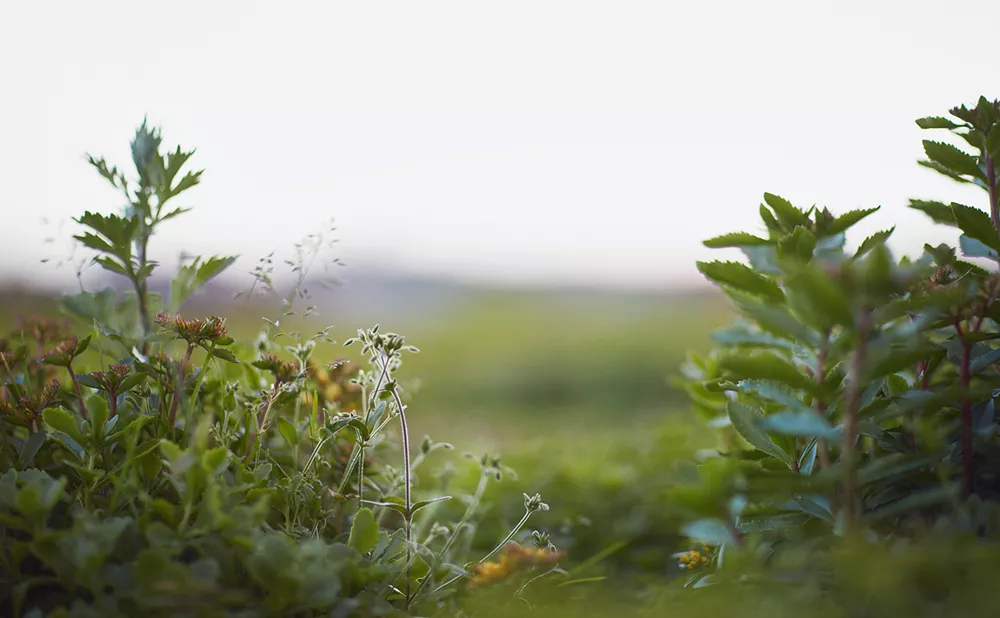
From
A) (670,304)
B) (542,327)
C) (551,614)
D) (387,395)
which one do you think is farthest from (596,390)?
(551,614)

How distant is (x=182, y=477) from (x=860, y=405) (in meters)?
0.89

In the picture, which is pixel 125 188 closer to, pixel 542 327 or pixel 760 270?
pixel 760 270

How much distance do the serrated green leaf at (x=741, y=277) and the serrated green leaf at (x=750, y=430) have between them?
6.0 inches

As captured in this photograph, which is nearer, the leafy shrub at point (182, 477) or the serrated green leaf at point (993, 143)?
the leafy shrub at point (182, 477)

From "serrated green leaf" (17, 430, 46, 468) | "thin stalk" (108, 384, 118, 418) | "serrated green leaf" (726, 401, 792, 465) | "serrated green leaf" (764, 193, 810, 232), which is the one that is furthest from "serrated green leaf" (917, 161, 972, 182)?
"serrated green leaf" (17, 430, 46, 468)

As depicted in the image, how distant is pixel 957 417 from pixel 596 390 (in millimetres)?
3942

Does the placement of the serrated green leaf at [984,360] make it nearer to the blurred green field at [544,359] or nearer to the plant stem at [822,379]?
the plant stem at [822,379]

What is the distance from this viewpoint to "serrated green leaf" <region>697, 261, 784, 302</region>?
900 millimetres

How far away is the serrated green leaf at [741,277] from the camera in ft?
2.95

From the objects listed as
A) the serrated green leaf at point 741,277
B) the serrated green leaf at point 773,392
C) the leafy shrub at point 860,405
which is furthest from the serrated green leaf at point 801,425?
the serrated green leaf at point 741,277

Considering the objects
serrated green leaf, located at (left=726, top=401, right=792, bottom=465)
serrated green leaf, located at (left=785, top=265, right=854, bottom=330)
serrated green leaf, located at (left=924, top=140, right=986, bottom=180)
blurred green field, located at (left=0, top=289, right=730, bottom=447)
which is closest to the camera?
serrated green leaf, located at (left=785, top=265, right=854, bottom=330)

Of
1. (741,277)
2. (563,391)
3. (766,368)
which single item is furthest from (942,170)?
(563,391)

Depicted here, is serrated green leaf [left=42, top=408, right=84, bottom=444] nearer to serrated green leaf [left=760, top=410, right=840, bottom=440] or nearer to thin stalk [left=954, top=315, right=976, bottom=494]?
serrated green leaf [left=760, top=410, right=840, bottom=440]

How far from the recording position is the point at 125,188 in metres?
1.12
